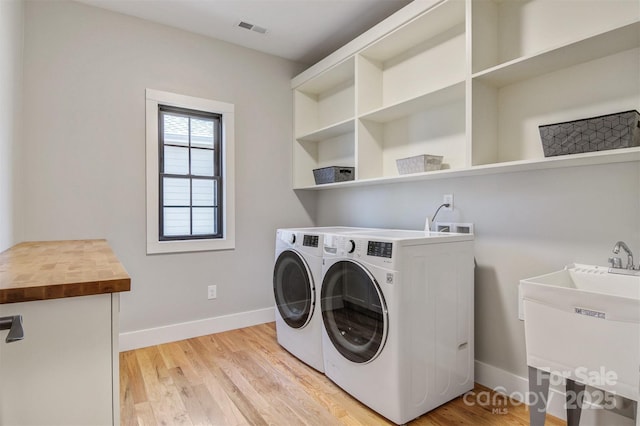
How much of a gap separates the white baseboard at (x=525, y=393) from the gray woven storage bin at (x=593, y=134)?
4.12ft

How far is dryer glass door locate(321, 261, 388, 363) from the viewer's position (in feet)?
5.89

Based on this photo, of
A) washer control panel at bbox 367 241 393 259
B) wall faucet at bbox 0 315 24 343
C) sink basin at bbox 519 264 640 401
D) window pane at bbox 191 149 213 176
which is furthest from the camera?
window pane at bbox 191 149 213 176

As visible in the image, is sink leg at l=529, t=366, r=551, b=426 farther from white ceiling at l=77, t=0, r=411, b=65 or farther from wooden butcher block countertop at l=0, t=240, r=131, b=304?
white ceiling at l=77, t=0, r=411, b=65

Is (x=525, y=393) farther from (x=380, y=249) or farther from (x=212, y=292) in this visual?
(x=212, y=292)

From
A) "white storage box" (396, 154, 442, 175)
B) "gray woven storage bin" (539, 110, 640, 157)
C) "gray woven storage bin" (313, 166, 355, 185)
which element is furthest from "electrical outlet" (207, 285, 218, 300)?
"gray woven storage bin" (539, 110, 640, 157)

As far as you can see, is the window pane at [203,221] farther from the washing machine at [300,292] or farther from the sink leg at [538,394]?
the sink leg at [538,394]

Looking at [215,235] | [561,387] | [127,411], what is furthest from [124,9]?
[561,387]

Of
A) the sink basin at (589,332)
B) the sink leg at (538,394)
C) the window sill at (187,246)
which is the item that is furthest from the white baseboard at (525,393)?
the window sill at (187,246)

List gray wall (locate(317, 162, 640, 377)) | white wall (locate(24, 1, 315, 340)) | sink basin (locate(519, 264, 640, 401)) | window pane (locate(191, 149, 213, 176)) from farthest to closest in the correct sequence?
1. window pane (locate(191, 149, 213, 176))
2. white wall (locate(24, 1, 315, 340))
3. gray wall (locate(317, 162, 640, 377))
4. sink basin (locate(519, 264, 640, 401))

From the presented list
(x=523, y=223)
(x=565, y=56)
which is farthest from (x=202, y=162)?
(x=565, y=56)

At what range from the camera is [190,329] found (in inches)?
115

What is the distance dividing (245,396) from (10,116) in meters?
2.19

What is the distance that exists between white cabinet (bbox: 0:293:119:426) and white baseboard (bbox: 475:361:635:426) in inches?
80.3

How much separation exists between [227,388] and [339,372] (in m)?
0.72
